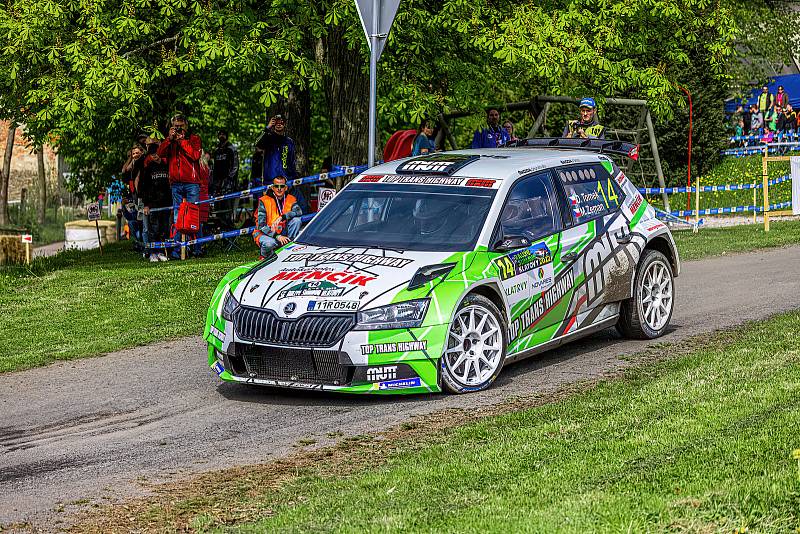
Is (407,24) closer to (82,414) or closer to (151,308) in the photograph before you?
(151,308)

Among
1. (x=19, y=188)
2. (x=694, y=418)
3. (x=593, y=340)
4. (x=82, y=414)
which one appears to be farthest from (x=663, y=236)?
(x=19, y=188)

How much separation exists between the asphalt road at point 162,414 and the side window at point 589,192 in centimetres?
121

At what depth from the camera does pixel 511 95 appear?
36.6 metres

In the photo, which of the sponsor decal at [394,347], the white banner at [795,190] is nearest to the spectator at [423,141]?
the white banner at [795,190]

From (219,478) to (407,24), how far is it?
12.3 meters

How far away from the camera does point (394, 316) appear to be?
8.78m

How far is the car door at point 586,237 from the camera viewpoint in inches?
408

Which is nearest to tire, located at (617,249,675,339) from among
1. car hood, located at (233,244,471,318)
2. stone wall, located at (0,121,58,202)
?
car hood, located at (233,244,471,318)

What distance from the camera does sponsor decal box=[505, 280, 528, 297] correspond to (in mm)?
9586

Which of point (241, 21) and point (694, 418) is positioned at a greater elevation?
point (241, 21)

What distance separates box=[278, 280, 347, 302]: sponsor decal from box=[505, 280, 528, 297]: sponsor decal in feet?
4.60

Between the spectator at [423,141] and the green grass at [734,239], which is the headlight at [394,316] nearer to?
the green grass at [734,239]

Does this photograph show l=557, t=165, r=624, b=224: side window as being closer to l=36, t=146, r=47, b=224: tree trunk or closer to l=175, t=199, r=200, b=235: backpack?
l=175, t=199, r=200, b=235: backpack

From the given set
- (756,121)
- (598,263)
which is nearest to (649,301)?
(598,263)
